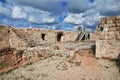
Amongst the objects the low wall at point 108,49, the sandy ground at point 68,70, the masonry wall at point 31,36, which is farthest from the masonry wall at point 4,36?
the low wall at point 108,49

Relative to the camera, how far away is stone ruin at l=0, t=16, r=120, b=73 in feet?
40.5

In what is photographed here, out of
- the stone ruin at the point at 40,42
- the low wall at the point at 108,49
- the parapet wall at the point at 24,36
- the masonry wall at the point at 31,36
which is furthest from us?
the masonry wall at the point at 31,36

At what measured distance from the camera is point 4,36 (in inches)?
731

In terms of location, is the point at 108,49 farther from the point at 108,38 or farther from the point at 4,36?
the point at 4,36

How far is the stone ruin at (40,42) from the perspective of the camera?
12.3 m

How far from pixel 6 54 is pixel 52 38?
771 cm

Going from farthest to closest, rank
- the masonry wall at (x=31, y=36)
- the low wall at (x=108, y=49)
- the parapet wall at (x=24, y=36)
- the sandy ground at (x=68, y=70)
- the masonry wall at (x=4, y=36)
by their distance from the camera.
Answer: the masonry wall at (x=31, y=36)
the parapet wall at (x=24, y=36)
the masonry wall at (x=4, y=36)
the low wall at (x=108, y=49)
the sandy ground at (x=68, y=70)

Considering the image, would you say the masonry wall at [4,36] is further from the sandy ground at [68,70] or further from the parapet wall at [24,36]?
the sandy ground at [68,70]

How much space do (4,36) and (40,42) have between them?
13.9ft

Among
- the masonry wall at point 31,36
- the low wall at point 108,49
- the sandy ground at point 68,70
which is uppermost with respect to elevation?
the masonry wall at point 31,36

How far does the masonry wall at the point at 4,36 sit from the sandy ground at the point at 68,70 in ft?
22.4

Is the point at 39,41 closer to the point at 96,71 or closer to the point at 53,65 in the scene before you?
the point at 53,65

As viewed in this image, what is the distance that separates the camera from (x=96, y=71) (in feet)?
35.1

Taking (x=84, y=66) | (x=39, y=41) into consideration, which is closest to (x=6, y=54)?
(x=39, y=41)
